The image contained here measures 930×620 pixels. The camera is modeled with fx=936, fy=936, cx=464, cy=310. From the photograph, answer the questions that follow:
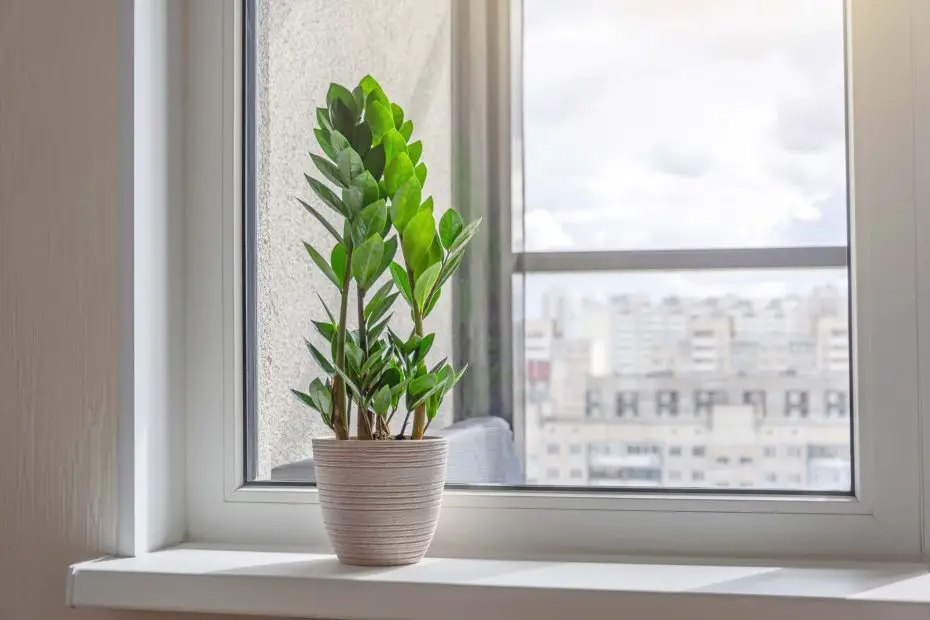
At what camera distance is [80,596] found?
0.92 m

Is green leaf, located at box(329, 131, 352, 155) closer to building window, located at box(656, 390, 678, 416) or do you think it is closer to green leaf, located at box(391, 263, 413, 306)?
green leaf, located at box(391, 263, 413, 306)

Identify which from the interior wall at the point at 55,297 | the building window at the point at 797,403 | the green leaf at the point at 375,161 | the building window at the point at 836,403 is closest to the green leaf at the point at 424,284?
the green leaf at the point at 375,161

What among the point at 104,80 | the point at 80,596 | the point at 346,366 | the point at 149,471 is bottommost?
the point at 80,596

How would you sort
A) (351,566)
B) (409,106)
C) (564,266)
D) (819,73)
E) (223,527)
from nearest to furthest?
1. (351,566)
2. (223,527)
3. (819,73)
4. (409,106)
5. (564,266)

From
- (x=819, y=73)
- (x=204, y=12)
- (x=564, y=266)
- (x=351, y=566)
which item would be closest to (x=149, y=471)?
(x=351, y=566)

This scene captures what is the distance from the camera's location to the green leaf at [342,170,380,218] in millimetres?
910

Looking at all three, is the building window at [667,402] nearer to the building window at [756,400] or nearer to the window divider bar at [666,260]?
the building window at [756,400]

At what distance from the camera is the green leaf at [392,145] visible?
3.07 feet

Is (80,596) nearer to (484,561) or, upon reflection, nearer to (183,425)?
(183,425)

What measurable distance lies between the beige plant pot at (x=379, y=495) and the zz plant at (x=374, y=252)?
0.13ft

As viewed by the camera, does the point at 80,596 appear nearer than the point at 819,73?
Yes

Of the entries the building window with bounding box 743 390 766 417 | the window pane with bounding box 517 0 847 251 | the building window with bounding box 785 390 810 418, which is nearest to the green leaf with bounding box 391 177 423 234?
the window pane with bounding box 517 0 847 251

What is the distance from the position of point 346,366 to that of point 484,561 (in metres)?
0.24

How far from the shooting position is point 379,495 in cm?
89
